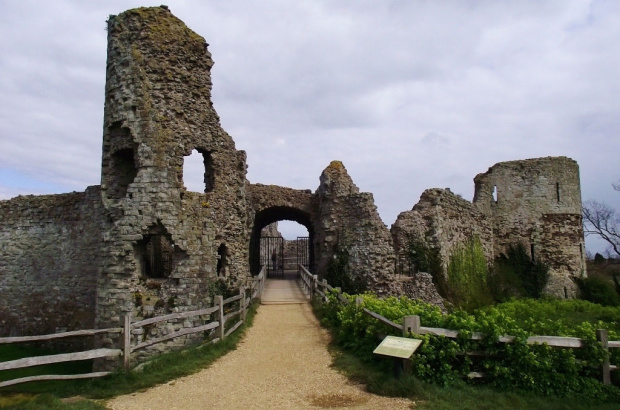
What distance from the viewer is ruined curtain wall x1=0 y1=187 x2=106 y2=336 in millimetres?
17391

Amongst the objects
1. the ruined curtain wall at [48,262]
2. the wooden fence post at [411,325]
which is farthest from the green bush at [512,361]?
the ruined curtain wall at [48,262]

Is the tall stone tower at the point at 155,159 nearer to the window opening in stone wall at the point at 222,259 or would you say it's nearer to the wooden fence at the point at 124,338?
the window opening in stone wall at the point at 222,259

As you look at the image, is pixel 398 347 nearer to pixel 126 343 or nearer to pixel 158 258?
pixel 126 343

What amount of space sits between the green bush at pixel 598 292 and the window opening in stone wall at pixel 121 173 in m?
22.9

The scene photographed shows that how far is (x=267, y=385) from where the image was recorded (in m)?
8.80

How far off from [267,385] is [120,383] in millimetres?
2618

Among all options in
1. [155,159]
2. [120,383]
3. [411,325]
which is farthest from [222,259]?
[411,325]

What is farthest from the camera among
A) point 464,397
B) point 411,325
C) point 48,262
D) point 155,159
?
point 48,262

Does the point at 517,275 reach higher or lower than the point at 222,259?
lower

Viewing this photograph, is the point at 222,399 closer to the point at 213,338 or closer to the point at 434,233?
the point at 213,338

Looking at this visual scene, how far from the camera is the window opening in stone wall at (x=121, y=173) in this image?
14.0 metres

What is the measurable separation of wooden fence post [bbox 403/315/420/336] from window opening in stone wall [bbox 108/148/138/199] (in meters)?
9.18

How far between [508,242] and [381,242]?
1126cm

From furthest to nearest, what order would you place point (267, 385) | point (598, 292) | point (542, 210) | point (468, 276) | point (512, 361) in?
point (542, 210)
point (598, 292)
point (468, 276)
point (267, 385)
point (512, 361)
